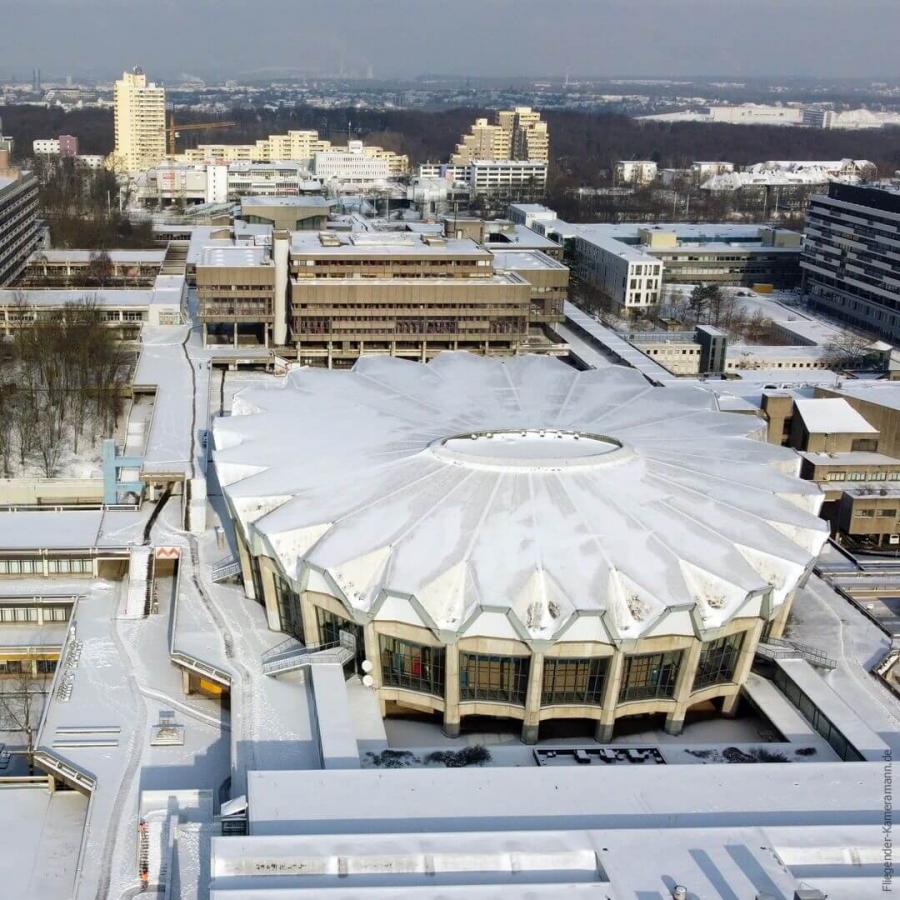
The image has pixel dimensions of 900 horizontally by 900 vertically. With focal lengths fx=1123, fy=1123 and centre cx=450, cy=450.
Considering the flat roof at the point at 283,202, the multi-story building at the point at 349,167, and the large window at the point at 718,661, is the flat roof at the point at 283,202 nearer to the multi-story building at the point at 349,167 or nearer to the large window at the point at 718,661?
the multi-story building at the point at 349,167

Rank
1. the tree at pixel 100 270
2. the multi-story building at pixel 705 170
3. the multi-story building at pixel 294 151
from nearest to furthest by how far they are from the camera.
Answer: the tree at pixel 100 270 < the multi-story building at pixel 294 151 < the multi-story building at pixel 705 170

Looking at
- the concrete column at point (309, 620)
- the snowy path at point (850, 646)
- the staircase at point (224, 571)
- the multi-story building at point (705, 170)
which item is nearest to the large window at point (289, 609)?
the concrete column at point (309, 620)

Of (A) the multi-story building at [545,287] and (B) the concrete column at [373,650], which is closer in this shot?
(B) the concrete column at [373,650]

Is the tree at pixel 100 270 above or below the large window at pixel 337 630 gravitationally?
above

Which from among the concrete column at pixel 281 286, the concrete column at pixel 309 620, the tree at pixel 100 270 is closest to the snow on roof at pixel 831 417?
the concrete column at pixel 309 620

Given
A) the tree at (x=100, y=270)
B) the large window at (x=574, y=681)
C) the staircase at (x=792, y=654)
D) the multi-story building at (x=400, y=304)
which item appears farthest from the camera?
the tree at (x=100, y=270)

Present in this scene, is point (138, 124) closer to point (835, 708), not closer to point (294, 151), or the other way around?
point (294, 151)

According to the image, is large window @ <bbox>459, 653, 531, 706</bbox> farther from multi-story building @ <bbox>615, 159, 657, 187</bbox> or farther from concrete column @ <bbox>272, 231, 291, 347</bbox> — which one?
multi-story building @ <bbox>615, 159, 657, 187</bbox>

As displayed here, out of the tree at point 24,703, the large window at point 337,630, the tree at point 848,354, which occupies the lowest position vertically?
the tree at point 24,703

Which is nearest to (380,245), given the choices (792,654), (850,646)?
(850,646)

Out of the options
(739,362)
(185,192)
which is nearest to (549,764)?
(739,362)
